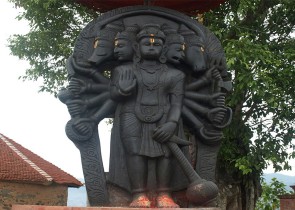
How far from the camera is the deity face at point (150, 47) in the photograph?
16.6ft

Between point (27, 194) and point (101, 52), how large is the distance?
1392cm

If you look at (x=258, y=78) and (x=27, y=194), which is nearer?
(x=258, y=78)

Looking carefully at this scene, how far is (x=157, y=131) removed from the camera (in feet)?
15.6

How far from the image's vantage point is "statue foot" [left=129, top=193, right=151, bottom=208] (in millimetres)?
4555

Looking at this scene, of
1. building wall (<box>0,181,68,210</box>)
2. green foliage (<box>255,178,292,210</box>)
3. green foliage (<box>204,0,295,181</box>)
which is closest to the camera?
green foliage (<box>204,0,295,181</box>)

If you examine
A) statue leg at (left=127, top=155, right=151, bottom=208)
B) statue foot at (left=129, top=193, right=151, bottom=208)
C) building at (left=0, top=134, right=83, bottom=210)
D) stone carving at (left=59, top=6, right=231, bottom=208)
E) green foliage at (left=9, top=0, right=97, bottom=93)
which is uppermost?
green foliage at (left=9, top=0, right=97, bottom=93)

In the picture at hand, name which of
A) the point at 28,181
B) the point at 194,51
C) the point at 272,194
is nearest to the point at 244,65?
the point at 194,51

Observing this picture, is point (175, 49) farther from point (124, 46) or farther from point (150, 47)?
point (124, 46)

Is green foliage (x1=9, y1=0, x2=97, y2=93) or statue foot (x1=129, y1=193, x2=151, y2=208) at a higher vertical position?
green foliage (x1=9, y1=0, x2=97, y2=93)

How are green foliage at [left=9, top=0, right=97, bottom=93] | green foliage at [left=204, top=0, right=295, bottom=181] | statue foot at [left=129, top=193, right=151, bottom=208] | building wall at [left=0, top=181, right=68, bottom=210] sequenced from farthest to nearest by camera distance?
building wall at [left=0, top=181, right=68, bottom=210] → green foliage at [left=9, top=0, right=97, bottom=93] → green foliage at [left=204, top=0, right=295, bottom=181] → statue foot at [left=129, top=193, right=151, bottom=208]

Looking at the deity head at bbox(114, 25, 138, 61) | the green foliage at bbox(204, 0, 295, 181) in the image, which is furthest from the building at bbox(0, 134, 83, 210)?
the deity head at bbox(114, 25, 138, 61)

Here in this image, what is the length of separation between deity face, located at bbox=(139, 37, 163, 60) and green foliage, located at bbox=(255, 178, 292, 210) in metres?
9.89

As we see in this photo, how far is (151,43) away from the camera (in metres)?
5.09

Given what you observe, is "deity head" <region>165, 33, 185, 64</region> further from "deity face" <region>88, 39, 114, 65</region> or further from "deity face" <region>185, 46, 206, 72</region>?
"deity face" <region>88, 39, 114, 65</region>
